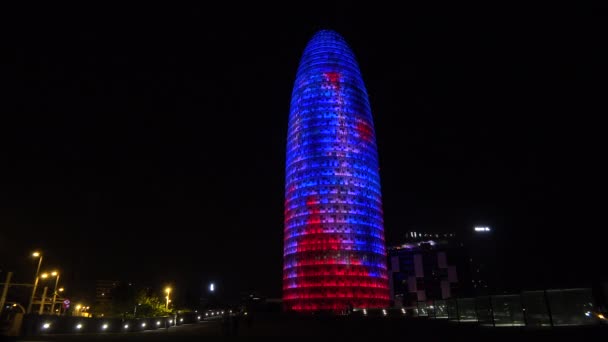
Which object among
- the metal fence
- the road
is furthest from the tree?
the metal fence

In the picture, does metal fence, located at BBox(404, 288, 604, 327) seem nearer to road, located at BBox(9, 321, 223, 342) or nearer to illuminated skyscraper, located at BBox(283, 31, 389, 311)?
road, located at BBox(9, 321, 223, 342)

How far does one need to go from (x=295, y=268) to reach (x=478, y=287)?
84121 millimetres

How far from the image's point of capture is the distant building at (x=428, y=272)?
151875mm

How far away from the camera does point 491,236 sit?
160375mm

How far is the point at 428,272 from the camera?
157125mm

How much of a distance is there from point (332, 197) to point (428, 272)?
247 ft

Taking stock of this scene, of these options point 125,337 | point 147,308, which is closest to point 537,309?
point 125,337

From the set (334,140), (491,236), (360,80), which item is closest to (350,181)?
(334,140)

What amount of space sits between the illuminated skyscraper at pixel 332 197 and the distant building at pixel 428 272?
55.3 meters

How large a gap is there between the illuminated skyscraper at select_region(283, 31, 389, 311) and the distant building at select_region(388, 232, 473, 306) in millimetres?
55279

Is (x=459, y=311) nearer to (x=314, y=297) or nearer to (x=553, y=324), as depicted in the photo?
(x=553, y=324)

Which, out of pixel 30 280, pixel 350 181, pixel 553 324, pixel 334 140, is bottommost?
pixel 553 324

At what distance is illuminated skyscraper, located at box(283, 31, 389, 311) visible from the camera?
9906cm

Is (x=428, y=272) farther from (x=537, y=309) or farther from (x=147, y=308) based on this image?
(x=537, y=309)
